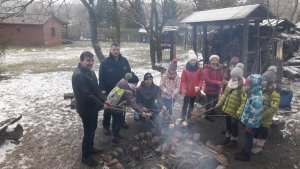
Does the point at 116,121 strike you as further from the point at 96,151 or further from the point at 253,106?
the point at 253,106

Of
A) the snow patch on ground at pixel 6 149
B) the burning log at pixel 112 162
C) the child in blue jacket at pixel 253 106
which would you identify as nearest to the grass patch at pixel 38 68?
the snow patch on ground at pixel 6 149

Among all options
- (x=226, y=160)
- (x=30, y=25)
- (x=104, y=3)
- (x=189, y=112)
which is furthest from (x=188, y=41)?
(x=226, y=160)

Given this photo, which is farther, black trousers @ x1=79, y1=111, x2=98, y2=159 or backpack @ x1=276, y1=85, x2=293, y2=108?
backpack @ x1=276, y1=85, x2=293, y2=108

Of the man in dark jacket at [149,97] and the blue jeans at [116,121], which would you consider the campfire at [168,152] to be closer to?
the blue jeans at [116,121]

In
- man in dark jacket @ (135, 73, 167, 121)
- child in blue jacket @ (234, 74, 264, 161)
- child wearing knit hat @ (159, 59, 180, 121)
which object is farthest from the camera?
child wearing knit hat @ (159, 59, 180, 121)

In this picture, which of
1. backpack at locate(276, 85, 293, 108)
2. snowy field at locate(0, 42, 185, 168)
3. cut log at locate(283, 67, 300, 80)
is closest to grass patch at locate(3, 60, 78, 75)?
snowy field at locate(0, 42, 185, 168)

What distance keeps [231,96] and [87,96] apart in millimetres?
2897

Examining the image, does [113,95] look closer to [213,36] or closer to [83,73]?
[83,73]

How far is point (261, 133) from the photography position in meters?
5.48

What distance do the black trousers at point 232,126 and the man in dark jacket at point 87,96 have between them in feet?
9.09

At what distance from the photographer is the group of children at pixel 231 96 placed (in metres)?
4.94

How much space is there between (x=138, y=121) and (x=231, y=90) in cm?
281

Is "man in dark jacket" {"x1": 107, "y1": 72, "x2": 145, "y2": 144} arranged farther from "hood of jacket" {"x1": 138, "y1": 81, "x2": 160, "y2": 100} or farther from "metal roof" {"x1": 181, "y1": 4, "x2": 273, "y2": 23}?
"metal roof" {"x1": 181, "y1": 4, "x2": 273, "y2": 23}

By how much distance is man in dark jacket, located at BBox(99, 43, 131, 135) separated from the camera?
Answer: 6090 millimetres
